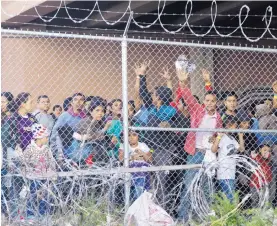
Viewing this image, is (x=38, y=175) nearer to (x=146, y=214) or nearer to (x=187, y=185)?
(x=146, y=214)

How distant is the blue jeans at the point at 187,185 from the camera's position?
870cm

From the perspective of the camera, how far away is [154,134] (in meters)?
9.50

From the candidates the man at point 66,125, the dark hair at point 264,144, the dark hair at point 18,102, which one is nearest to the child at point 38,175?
the man at point 66,125

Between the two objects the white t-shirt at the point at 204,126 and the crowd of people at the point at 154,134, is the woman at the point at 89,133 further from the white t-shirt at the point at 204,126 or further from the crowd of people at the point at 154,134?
the white t-shirt at the point at 204,126

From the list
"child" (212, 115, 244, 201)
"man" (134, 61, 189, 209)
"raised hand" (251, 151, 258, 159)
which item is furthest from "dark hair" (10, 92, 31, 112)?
"raised hand" (251, 151, 258, 159)

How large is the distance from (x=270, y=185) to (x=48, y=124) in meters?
2.65

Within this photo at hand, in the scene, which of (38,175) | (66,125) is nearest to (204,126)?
(66,125)

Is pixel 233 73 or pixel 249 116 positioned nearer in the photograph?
pixel 249 116

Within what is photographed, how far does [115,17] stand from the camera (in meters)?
15.3

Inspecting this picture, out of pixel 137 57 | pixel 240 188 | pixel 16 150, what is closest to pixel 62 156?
pixel 16 150

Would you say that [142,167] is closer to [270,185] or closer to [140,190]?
[140,190]

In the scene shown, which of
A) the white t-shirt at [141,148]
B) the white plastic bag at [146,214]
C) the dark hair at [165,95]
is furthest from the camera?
the dark hair at [165,95]

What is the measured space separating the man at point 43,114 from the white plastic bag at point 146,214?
5.77 feet

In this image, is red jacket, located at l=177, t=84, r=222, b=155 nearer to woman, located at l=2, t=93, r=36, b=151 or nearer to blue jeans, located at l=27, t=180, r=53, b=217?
woman, located at l=2, t=93, r=36, b=151
